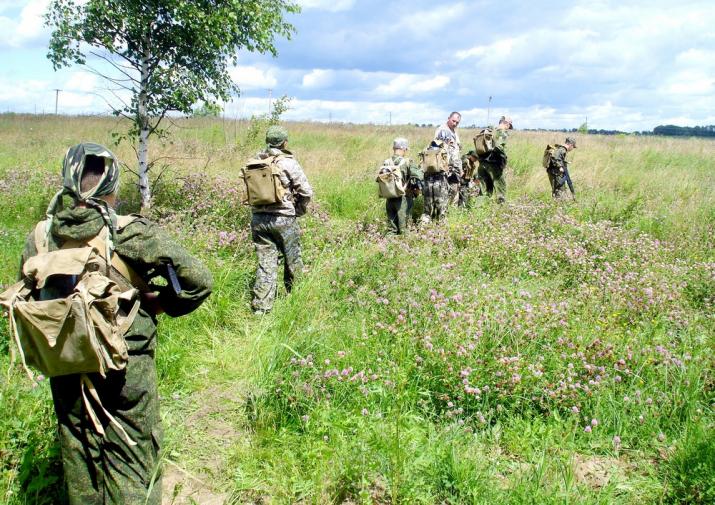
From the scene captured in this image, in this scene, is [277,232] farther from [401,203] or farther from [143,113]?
[143,113]

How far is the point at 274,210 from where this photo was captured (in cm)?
500

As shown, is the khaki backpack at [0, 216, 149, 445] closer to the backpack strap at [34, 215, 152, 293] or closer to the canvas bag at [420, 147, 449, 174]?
the backpack strap at [34, 215, 152, 293]

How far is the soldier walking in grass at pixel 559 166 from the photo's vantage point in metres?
8.87

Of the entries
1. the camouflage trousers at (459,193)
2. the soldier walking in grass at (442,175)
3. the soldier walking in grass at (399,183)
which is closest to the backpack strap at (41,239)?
the soldier walking in grass at (399,183)

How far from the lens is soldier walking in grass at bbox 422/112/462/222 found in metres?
7.54

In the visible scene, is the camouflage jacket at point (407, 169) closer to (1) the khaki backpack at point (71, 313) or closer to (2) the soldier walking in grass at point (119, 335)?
(2) the soldier walking in grass at point (119, 335)

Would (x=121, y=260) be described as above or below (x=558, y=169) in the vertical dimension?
below

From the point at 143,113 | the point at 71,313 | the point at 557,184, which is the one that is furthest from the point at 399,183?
the point at 71,313

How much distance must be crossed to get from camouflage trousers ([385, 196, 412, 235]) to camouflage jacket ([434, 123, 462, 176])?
1.46m

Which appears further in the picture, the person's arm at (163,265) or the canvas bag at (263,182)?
the canvas bag at (263,182)

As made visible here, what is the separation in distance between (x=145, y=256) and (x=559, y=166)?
27.4ft

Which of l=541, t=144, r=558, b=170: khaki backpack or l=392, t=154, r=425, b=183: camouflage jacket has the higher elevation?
l=541, t=144, r=558, b=170: khaki backpack

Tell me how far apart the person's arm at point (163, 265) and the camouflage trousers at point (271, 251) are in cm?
253

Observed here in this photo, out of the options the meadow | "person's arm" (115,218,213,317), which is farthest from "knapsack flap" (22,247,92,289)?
the meadow
